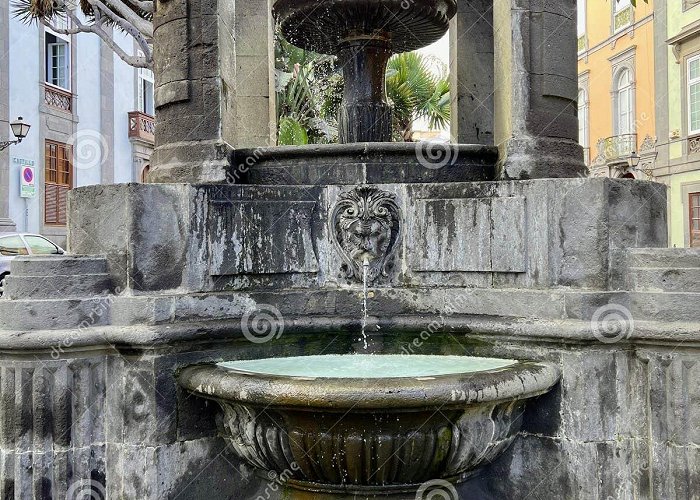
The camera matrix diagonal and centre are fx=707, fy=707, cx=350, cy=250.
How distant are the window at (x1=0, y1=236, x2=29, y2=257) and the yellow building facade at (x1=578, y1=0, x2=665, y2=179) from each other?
18748 millimetres

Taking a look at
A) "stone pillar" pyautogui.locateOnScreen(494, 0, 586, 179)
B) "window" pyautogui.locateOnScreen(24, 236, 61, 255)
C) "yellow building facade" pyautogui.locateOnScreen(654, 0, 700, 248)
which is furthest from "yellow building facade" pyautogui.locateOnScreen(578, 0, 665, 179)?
"stone pillar" pyautogui.locateOnScreen(494, 0, 586, 179)

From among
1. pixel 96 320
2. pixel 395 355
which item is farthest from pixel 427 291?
pixel 96 320

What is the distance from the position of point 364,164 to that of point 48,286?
72.6 inches

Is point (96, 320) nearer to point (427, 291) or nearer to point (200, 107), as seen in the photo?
point (200, 107)

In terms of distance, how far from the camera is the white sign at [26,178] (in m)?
20.5

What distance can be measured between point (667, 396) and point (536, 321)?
70 cm

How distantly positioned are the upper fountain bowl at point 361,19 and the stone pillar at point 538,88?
0.96 meters

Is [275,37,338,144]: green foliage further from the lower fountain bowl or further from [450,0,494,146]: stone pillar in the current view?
the lower fountain bowl

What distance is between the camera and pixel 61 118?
22.8 m

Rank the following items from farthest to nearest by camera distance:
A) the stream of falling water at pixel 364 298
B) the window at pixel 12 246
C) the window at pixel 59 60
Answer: the window at pixel 59 60 → the window at pixel 12 246 → the stream of falling water at pixel 364 298

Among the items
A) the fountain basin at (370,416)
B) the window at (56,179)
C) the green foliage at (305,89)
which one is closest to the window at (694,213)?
the green foliage at (305,89)

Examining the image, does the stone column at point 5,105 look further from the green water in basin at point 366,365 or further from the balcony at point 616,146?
the balcony at point 616,146

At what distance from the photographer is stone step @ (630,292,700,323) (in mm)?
3336

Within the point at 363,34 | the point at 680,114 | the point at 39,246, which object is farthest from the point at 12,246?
the point at 680,114
